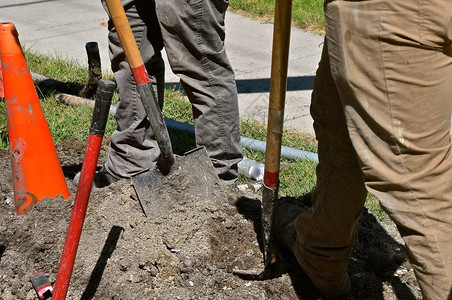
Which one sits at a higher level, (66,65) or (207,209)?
(207,209)

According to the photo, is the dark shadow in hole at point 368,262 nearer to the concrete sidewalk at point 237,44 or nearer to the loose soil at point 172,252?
the loose soil at point 172,252

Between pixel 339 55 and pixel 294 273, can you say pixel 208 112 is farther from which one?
pixel 339 55

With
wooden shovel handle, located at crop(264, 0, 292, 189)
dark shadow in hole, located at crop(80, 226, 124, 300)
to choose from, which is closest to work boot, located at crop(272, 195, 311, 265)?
wooden shovel handle, located at crop(264, 0, 292, 189)

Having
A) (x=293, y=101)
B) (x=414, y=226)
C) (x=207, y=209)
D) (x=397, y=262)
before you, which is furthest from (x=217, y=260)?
(x=293, y=101)

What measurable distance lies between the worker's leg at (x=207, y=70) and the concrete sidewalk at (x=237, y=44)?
4.31 ft

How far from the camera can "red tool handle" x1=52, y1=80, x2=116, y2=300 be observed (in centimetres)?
250

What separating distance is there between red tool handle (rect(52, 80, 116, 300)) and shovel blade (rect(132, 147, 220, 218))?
0.75 metres

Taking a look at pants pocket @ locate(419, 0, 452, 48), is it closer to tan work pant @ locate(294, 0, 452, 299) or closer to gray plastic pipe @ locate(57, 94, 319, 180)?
tan work pant @ locate(294, 0, 452, 299)

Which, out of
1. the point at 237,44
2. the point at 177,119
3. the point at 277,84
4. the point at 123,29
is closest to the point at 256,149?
the point at 177,119

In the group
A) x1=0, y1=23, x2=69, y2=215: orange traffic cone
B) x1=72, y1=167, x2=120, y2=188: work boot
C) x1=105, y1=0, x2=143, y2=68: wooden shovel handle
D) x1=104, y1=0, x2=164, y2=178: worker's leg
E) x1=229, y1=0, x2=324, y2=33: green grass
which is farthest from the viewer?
x1=229, y1=0, x2=324, y2=33: green grass

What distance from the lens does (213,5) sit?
3.28 m

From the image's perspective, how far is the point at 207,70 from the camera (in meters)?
3.41

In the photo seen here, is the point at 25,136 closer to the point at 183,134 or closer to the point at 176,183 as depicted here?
the point at 176,183

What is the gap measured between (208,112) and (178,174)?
1.21 feet
